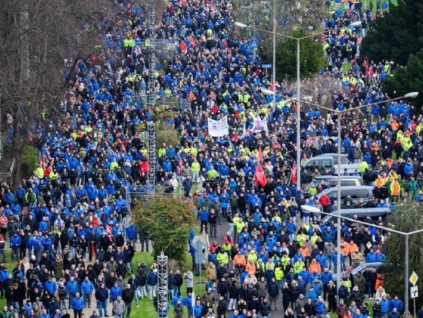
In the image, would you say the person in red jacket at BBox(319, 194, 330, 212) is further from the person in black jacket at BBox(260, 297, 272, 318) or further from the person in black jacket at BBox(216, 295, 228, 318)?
the person in black jacket at BBox(216, 295, 228, 318)

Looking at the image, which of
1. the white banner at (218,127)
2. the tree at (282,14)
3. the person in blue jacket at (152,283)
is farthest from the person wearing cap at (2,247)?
the tree at (282,14)

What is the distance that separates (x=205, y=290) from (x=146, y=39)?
1481 inches

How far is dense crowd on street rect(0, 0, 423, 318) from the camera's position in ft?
211

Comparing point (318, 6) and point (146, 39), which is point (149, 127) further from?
point (318, 6)

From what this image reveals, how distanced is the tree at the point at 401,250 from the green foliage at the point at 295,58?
114 feet

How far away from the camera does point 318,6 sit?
110 m

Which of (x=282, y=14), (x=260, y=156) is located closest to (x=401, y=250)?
(x=260, y=156)

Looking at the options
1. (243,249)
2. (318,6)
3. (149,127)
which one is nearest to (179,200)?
(243,249)

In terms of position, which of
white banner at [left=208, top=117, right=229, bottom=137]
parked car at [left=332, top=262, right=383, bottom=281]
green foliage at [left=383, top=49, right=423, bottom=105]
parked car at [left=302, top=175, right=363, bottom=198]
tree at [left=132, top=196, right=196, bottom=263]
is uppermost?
green foliage at [left=383, top=49, right=423, bottom=105]

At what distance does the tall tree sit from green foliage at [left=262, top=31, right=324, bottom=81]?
1300 centimetres

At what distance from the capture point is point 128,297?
6400 centimetres

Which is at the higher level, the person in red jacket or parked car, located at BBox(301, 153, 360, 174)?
parked car, located at BBox(301, 153, 360, 174)

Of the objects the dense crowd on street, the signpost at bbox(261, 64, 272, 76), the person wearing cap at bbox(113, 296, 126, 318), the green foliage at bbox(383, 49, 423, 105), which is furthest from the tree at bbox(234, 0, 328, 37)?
the person wearing cap at bbox(113, 296, 126, 318)

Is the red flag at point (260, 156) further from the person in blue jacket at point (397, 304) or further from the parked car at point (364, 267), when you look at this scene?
the person in blue jacket at point (397, 304)
